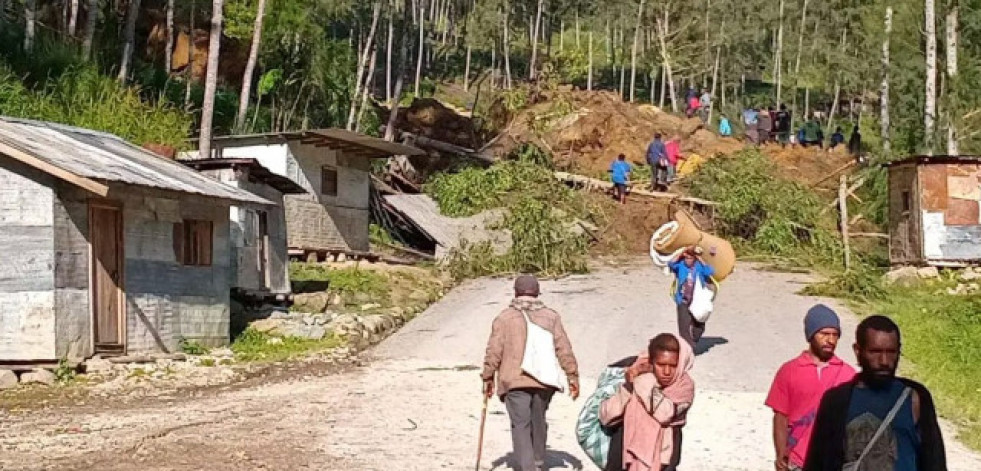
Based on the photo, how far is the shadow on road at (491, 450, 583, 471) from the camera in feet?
32.2

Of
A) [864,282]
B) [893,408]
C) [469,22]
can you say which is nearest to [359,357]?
[864,282]

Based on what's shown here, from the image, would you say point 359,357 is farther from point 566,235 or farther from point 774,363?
point 566,235

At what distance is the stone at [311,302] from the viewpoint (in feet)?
69.7

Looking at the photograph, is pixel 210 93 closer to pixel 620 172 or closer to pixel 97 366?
pixel 97 366

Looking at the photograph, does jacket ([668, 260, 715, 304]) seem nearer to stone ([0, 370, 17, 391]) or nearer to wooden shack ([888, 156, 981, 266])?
stone ([0, 370, 17, 391])

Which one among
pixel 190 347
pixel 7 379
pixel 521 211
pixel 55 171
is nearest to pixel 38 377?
pixel 7 379

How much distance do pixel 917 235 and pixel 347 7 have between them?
1252 inches

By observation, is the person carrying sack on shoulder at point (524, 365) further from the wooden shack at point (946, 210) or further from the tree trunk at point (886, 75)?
the tree trunk at point (886, 75)

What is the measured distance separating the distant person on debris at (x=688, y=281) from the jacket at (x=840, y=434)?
8.96 meters

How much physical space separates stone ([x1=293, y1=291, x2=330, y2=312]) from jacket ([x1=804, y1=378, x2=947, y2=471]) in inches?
650

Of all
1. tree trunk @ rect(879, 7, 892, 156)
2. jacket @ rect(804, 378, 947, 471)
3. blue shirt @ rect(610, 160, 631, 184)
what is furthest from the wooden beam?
tree trunk @ rect(879, 7, 892, 156)

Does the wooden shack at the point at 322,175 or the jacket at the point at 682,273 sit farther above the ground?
the wooden shack at the point at 322,175

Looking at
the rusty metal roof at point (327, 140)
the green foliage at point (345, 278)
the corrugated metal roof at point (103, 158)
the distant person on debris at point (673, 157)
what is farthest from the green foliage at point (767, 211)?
the corrugated metal roof at point (103, 158)

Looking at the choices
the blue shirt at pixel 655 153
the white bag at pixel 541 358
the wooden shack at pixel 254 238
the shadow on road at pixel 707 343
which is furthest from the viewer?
the blue shirt at pixel 655 153
